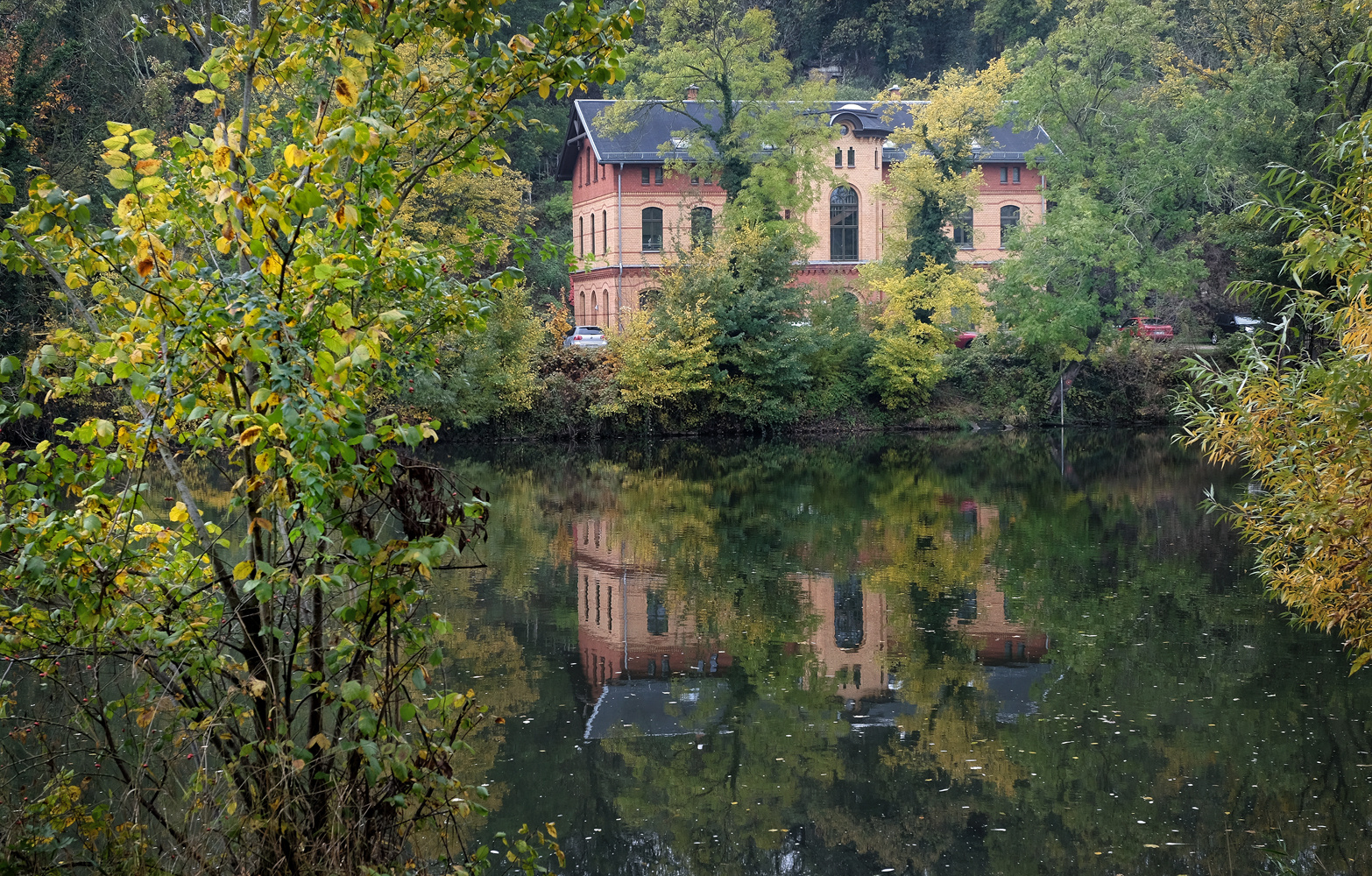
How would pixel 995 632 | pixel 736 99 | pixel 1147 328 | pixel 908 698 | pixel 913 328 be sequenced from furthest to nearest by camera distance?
1. pixel 1147 328
2. pixel 736 99
3. pixel 913 328
4. pixel 995 632
5. pixel 908 698

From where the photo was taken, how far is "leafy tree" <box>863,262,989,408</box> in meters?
39.9

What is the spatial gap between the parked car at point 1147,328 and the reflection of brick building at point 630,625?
2795cm

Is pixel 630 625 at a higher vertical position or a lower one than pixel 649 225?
lower

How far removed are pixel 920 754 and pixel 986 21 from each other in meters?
69.0

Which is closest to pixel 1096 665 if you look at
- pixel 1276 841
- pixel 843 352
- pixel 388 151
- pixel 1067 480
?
pixel 1276 841

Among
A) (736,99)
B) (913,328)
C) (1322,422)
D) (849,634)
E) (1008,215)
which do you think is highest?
(736,99)

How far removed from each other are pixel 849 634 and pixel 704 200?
39.8 meters

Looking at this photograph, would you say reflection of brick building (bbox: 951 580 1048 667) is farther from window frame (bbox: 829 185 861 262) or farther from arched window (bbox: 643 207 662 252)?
window frame (bbox: 829 185 861 262)

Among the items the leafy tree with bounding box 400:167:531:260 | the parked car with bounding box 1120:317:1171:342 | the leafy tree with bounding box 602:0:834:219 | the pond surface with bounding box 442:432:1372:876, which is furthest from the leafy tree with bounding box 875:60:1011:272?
the pond surface with bounding box 442:432:1372:876

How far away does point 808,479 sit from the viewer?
89.6ft

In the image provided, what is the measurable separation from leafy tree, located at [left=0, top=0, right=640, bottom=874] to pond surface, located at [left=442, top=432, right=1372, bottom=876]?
3177mm

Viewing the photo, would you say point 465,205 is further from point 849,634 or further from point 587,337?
point 849,634

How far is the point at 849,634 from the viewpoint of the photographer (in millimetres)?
13047

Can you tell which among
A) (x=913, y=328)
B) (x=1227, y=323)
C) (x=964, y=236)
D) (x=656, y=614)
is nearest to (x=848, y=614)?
(x=656, y=614)
